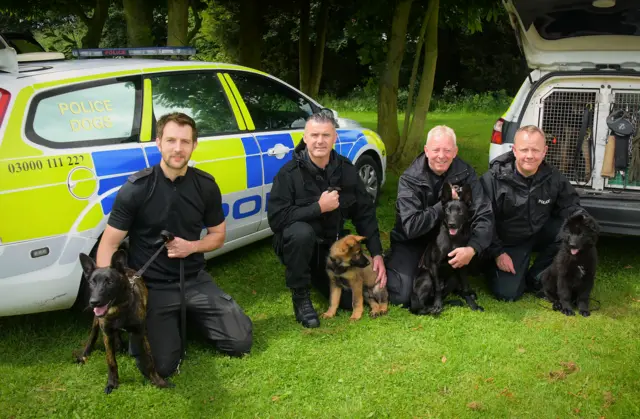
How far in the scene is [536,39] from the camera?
5.36 meters

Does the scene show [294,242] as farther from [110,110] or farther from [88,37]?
[88,37]

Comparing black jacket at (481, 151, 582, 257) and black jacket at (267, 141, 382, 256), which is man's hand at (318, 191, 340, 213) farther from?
black jacket at (481, 151, 582, 257)

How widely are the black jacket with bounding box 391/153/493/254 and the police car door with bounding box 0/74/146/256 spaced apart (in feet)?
6.32

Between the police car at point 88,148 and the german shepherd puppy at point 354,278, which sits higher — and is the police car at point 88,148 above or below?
above

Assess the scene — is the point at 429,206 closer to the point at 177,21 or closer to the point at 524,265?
the point at 524,265

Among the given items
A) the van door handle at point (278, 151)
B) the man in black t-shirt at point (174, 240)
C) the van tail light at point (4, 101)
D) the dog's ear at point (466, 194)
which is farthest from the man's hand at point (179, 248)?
the dog's ear at point (466, 194)

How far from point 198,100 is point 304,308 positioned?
1.80m

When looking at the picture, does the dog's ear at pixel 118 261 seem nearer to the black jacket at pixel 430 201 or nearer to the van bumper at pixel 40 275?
the van bumper at pixel 40 275

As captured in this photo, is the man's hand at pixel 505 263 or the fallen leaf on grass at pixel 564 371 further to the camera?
the man's hand at pixel 505 263

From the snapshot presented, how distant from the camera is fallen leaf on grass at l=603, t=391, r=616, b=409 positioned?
3.19 meters

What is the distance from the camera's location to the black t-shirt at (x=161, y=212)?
3518 mm

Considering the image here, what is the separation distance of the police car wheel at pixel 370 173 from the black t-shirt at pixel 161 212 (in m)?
2.81

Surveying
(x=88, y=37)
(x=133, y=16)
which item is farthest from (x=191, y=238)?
(x=88, y=37)

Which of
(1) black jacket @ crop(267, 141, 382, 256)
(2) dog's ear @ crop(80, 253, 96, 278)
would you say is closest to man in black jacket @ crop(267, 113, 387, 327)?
(1) black jacket @ crop(267, 141, 382, 256)
